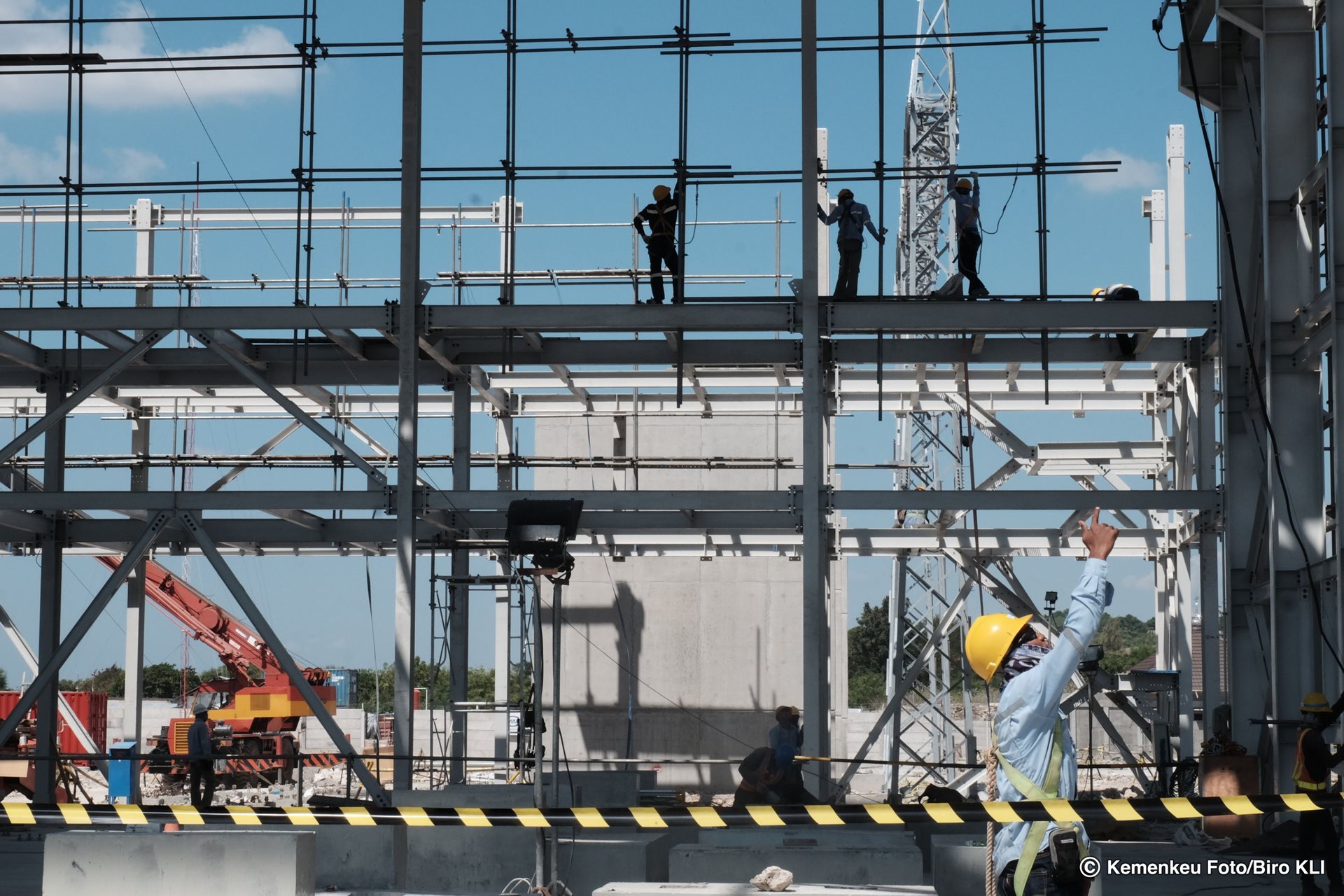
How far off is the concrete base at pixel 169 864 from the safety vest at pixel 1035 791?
516 cm

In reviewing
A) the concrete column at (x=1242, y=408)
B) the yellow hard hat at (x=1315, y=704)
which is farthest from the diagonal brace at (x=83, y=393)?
the yellow hard hat at (x=1315, y=704)

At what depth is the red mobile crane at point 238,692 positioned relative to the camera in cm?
3422

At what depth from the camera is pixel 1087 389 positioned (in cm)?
2295

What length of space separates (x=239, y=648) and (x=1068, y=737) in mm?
33152

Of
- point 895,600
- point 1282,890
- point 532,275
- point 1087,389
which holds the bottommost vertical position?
point 1282,890

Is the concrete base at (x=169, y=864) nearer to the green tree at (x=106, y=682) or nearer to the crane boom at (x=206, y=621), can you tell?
the crane boom at (x=206, y=621)

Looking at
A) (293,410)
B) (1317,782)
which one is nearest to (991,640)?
(1317,782)

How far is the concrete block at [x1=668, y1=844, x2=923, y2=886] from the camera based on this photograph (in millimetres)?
11672

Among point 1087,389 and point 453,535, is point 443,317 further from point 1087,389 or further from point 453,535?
point 1087,389

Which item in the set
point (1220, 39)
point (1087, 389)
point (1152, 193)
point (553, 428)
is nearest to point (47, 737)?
Result: point (553, 428)

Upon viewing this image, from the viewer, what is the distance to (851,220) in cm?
1962

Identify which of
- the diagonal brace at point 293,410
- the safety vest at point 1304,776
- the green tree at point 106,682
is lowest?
the green tree at point 106,682

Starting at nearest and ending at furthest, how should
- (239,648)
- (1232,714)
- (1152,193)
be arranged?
(1232,714)
(1152,193)
(239,648)

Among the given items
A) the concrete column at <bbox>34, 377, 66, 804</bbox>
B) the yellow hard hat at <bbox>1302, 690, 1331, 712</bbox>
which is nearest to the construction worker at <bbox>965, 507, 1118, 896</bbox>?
the yellow hard hat at <bbox>1302, 690, 1331, 712</bbox>
